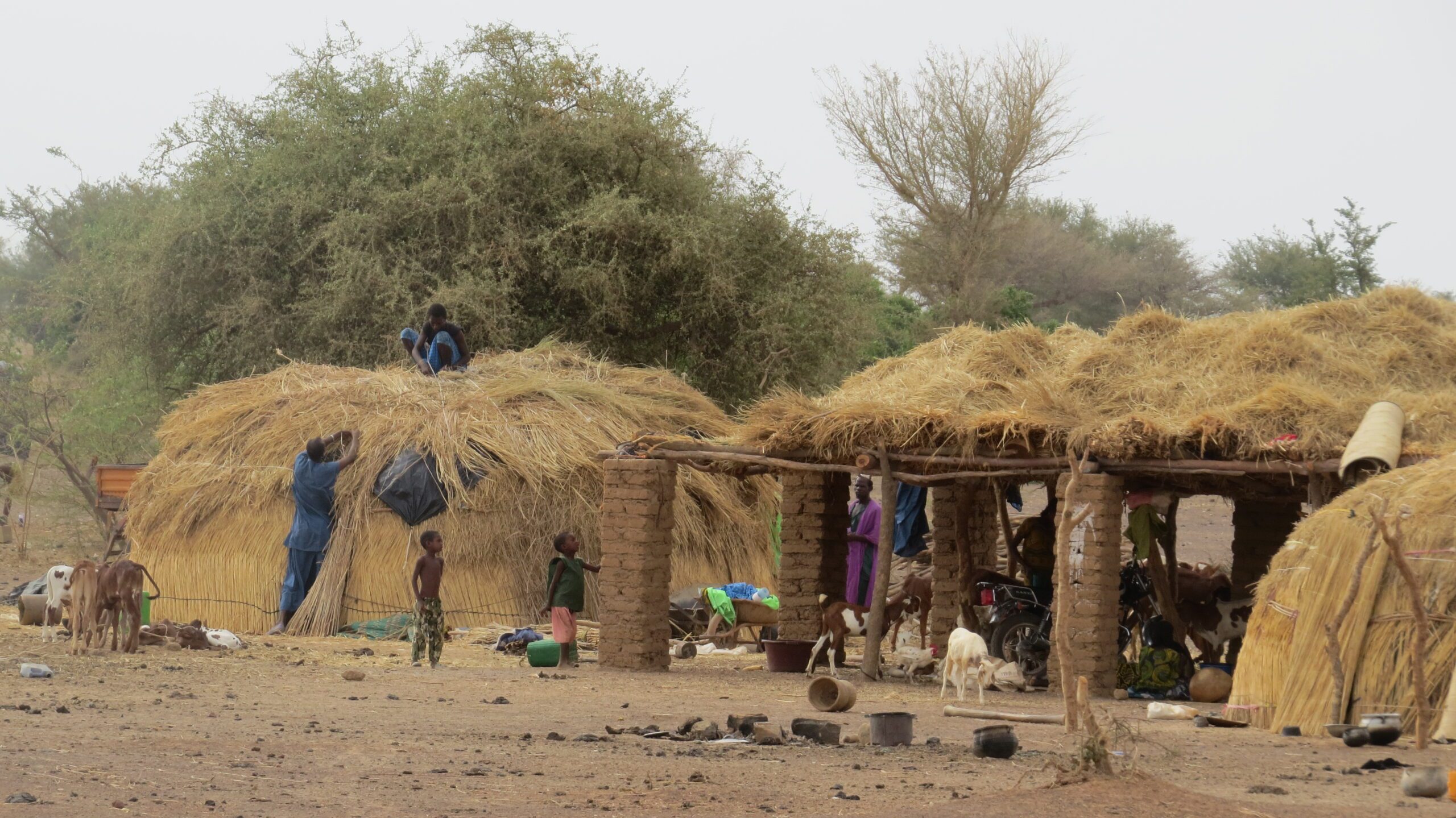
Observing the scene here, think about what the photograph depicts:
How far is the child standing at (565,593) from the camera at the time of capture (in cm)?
1461

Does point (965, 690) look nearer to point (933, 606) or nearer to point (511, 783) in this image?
point (933, 606)

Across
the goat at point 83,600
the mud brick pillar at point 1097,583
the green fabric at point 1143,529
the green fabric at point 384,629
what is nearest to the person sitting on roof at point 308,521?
the green fabric at point 384,629

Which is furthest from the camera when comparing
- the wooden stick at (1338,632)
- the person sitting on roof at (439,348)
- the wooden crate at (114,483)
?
the wooden crate at (114,483)

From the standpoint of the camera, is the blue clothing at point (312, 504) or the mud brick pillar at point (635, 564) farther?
the blue clothing at point (312, 504)

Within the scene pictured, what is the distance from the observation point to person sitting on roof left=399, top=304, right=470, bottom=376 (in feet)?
63.9

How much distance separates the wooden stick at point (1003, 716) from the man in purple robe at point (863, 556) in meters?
5.77

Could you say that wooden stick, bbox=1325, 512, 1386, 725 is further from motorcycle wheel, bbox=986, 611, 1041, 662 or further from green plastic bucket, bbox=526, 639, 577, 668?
green plastic bucket, bbox=526, 639, 577, 668

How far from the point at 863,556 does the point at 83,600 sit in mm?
7667

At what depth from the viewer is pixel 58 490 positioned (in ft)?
106

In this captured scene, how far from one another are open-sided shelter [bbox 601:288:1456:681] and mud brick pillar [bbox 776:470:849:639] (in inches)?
0.8

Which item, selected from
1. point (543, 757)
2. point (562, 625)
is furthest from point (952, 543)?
point (543, 757)

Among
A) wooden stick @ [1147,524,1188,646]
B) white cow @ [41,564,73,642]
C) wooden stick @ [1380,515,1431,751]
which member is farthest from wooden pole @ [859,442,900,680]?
white cow @ [41,564,73,642]

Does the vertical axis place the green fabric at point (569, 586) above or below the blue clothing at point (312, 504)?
below

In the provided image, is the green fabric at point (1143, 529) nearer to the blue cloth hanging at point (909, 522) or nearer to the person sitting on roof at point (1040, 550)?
the person sitting on roof at point (1040, 550)
